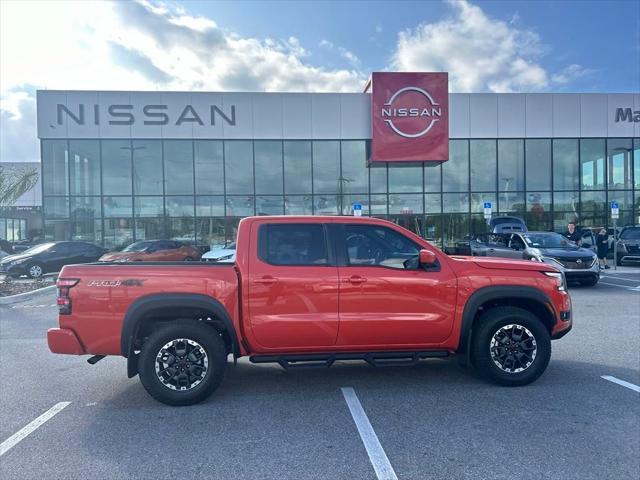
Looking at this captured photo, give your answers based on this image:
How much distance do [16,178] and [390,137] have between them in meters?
15.9

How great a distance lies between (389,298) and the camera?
4480mm

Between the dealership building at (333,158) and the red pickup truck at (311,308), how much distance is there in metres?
16.3

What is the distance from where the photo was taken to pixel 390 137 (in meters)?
21.3

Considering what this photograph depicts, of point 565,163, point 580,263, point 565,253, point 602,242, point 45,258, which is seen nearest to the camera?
point 580,263

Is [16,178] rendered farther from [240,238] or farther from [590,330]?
[590,330]

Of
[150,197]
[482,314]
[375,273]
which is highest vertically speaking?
[150,197]

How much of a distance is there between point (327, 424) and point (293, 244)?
180cm

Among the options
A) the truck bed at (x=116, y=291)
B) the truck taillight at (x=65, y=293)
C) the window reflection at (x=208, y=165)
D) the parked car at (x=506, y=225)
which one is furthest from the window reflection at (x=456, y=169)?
the truck taillight at (x=65, y=293)

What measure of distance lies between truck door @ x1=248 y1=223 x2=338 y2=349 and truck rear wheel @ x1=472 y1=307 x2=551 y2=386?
1628mm

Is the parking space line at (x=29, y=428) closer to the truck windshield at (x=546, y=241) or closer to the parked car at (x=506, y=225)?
the truck windshield at (x=546, y=241)

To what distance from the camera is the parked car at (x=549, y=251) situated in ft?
40.9

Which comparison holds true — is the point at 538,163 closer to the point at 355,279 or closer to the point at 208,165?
the point at 208,165

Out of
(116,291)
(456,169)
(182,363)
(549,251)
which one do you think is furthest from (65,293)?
(456,169)

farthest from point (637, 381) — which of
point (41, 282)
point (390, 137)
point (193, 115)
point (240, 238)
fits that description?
point (193, 115)
